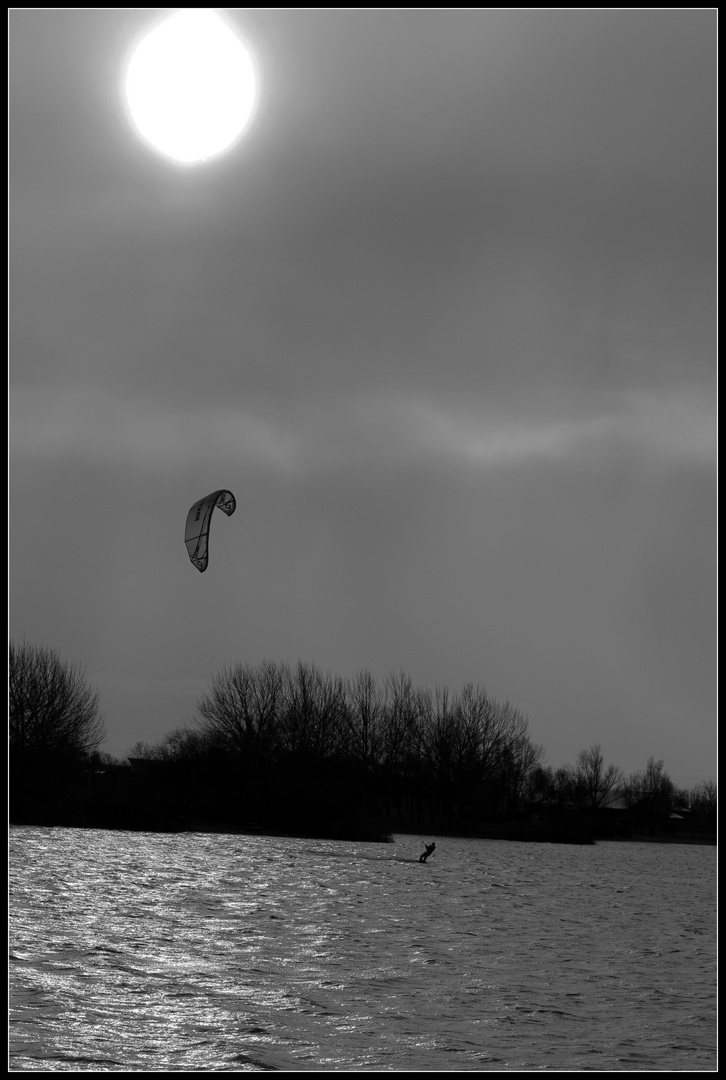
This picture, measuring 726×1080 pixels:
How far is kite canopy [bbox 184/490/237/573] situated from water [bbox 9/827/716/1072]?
8.76 metres

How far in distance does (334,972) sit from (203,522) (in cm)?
2015

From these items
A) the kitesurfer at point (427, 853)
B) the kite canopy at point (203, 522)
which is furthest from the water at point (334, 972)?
the kite canopy at point (203, 522)

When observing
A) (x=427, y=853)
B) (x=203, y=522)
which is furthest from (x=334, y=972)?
(x=427, y=853)

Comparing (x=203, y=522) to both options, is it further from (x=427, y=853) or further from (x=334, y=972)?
(x=334, y=972)

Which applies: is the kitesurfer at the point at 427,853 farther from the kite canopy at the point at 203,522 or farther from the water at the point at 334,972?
the kite canopy at the point at 203,522

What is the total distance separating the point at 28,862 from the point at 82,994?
14.8 m

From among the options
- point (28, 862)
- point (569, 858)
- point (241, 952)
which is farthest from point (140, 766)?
point (241, 952)

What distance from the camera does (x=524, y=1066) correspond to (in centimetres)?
952

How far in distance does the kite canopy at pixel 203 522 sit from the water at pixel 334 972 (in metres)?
8.76

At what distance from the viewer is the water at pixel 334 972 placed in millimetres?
9555

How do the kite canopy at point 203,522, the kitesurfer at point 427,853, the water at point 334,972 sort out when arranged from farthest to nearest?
the kitesurfer at point 427,853, the kite canopy at point 203,522, the water at point 334,972

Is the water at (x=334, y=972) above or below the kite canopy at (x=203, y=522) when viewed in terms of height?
below

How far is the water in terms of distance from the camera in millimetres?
9555

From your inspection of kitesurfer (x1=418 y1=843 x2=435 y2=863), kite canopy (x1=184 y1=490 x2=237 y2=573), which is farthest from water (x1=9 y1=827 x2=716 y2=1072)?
kite canopy (x1=184 y1=490 x2=237 y2=573)
